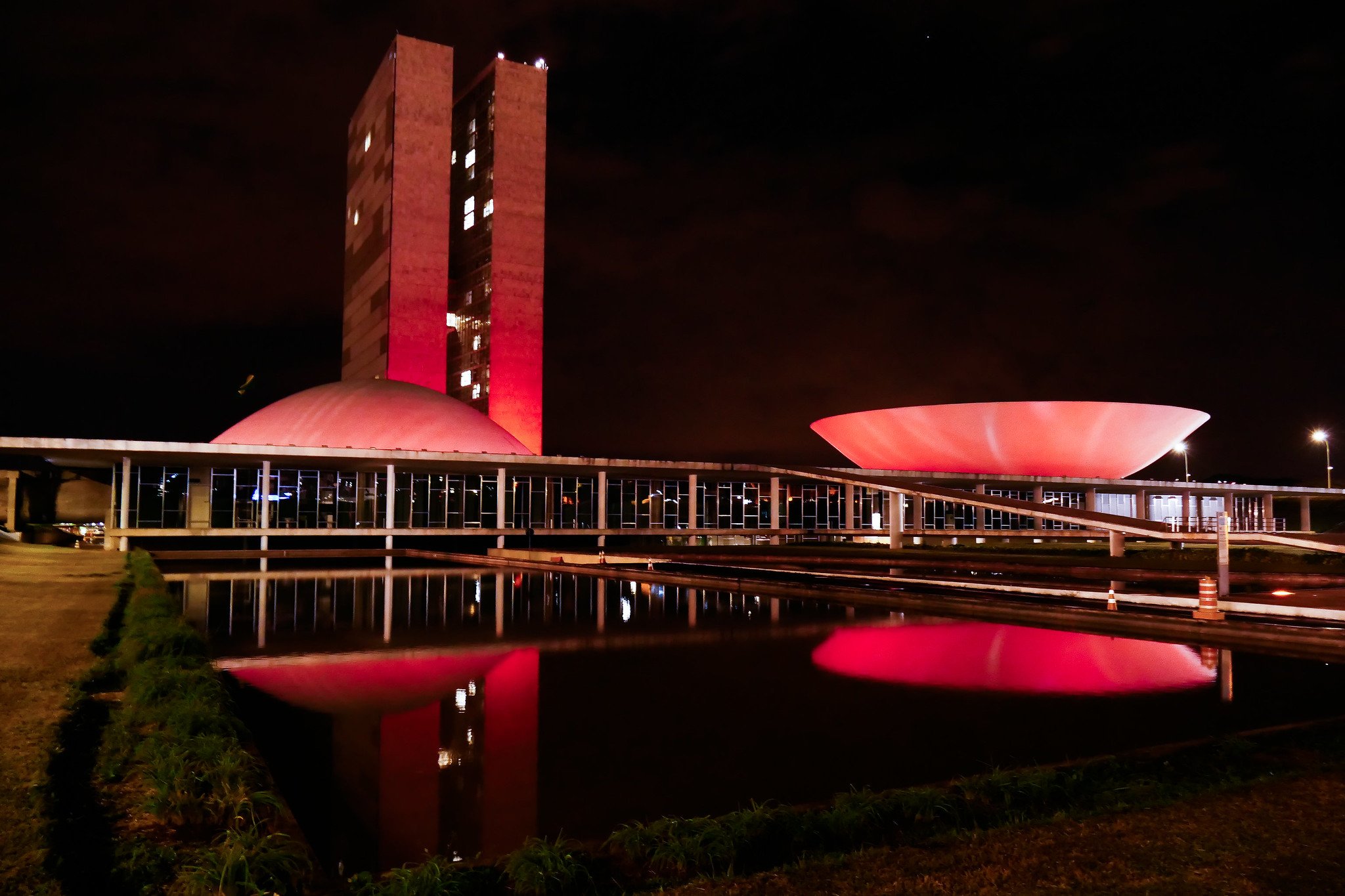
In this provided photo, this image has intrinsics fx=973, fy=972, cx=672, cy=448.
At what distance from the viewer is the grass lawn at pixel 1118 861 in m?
4.03

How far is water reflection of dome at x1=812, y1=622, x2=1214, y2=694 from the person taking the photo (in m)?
9.35

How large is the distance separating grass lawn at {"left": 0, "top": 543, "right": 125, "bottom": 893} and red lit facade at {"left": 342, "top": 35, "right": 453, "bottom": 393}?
4468 cm

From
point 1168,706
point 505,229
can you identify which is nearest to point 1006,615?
point 1168,706

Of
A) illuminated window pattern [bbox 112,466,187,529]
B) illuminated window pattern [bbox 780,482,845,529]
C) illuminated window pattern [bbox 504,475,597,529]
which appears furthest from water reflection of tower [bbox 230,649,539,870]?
illuminated window pattern [bbox 780,482,845,529]

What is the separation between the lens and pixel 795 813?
4.88 metres

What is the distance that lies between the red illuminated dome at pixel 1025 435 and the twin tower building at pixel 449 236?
2488 cm

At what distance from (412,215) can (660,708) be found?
203 ft

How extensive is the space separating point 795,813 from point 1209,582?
35.2ft

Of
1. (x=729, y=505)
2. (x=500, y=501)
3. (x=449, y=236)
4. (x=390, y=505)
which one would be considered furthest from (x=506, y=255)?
(x=390, y=505)

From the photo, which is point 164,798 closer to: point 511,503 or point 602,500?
point 511,503

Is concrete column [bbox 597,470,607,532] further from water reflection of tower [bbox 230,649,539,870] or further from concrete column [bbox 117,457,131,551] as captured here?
water reflection of tower [bbox 230,649,539,870]

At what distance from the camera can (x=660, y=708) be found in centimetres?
825

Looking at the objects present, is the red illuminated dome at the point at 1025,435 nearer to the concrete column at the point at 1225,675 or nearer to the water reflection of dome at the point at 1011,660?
the water reflection of dome at the point at 1011,660

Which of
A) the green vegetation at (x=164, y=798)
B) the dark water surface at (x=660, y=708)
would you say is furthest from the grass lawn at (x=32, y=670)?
the dark water surface at (x=660, y=708)
